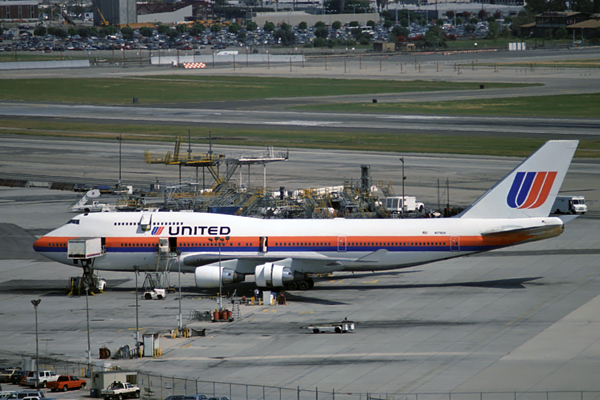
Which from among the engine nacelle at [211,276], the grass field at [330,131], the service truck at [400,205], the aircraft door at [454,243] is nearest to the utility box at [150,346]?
the engine nacelle at [211,276]

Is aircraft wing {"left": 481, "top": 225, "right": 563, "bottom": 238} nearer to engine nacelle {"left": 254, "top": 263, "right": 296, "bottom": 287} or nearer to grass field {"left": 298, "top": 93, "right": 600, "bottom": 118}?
engine nacelle {"left": 254, "top": 263, "right": 296, "bottom": 287}

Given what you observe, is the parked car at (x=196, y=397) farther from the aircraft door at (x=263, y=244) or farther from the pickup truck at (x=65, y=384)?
the aircraft door at (x=263, y=244)

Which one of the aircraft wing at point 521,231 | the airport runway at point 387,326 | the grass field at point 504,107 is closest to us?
the airport runway at point 387,326

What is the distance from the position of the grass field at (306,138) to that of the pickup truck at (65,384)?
269ft

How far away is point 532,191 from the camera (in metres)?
56.8

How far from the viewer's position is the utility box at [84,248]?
56.0 m

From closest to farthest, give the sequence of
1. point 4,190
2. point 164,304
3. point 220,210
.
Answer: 1. point 164,304
2. point 220,210
3. point 4,190

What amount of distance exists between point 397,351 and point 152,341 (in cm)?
1238

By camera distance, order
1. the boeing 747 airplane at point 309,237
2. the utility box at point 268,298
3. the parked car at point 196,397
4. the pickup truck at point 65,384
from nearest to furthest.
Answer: the parked car at point 196,397
the pickup truck at point 65,384
the utility box at point 268,298
the boeing 747 airplane at point 309,237

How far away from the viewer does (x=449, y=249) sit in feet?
181

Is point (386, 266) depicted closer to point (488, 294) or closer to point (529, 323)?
point (488, 294)

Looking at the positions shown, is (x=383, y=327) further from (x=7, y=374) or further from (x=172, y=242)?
(x=7, y=374)

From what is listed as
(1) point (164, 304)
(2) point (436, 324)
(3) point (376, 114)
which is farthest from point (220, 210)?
(3) point (376, 114)

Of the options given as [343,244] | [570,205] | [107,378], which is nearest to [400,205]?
[570,205]
